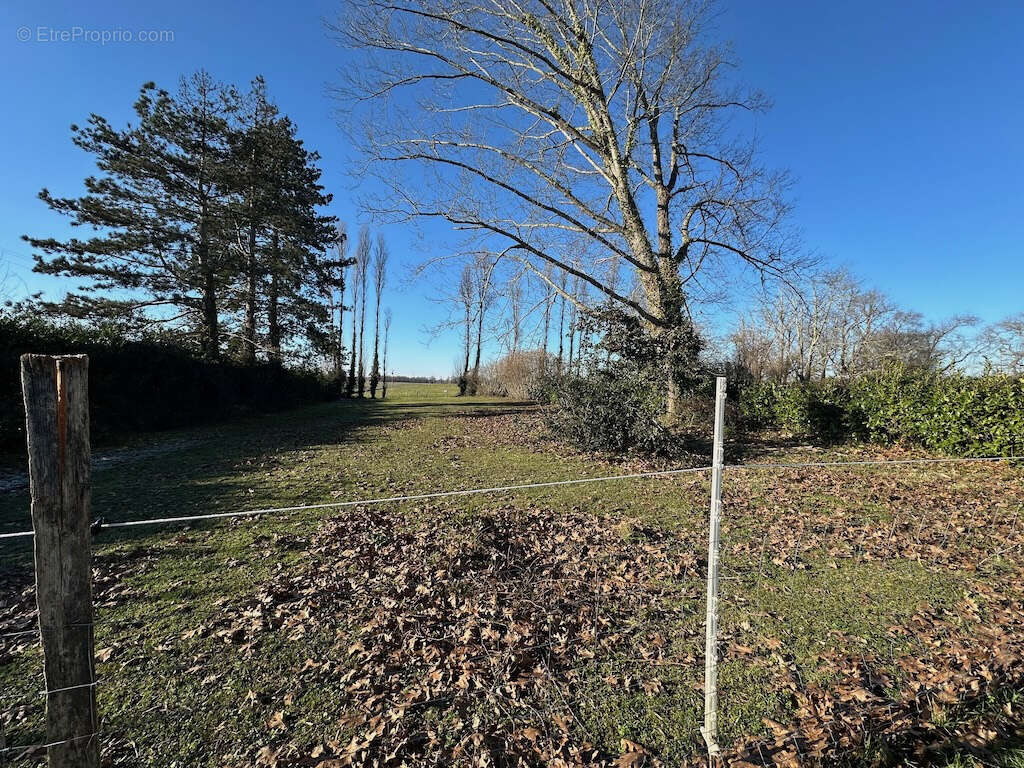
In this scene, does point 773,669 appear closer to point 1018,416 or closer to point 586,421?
point 586,421

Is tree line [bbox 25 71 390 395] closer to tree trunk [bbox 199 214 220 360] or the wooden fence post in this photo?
tree trunk [bbox 199 214 220 360]

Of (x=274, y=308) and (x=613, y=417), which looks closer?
(x=613, y=417)

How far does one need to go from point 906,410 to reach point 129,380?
18.5 m

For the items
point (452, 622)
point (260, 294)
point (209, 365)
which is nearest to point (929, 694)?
point (452, 622)

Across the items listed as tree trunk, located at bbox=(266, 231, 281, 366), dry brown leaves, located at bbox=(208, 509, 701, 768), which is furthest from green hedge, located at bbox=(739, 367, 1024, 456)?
tree trunk, located at bbox=(266, 231, 281, 366)

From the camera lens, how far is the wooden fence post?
4.71ft

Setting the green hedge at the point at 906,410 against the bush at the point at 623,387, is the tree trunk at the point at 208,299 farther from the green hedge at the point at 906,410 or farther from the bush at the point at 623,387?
the green hedge at the point at 906,410

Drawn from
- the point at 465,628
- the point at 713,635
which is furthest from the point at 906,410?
the point at 465,628

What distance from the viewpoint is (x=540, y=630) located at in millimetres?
2986

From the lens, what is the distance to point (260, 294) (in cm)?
1691

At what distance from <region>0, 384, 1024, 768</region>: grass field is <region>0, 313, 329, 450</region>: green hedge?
4720 millimetres

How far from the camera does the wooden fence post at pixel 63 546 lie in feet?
4.71

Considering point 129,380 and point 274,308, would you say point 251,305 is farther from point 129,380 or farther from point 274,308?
point 129,380

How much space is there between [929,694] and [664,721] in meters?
1.55
